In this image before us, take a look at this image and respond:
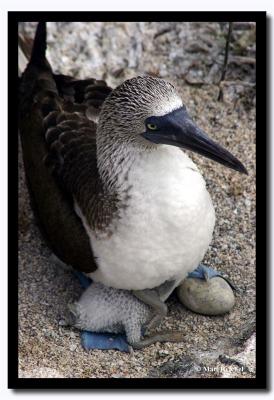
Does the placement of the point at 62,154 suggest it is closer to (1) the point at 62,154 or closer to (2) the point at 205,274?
(1) the point at 62,154

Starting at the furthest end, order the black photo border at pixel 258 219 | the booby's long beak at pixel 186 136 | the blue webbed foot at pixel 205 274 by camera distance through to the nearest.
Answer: the blue webbed foot at pixel 205 274 < the black photo border at pixel 258 219 < the booby's long beak at pixel 186 136

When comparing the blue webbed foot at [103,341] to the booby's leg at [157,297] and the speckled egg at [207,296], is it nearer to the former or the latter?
the booby's leg at [157,297]

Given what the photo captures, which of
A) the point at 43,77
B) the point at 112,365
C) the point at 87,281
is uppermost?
the point at 43,77

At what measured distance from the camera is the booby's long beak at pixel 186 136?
3.37 m

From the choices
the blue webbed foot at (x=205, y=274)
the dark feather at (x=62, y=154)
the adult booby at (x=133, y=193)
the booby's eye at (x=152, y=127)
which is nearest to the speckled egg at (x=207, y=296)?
the blue webbed foot at (x=205, y=274)

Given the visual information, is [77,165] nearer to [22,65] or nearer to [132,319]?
[132,319]

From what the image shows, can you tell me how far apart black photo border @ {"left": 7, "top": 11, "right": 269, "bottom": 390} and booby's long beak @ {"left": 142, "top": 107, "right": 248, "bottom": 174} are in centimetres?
38

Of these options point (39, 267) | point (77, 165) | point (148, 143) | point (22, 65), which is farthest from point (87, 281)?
point (22, 65)

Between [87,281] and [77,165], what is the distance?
2.07 feet

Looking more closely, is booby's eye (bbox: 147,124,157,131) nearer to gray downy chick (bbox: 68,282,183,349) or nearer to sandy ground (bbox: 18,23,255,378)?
gray downy chick (bbox: 68,282,183,349)

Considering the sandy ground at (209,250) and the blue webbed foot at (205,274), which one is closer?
the sandy ground at (209,250)

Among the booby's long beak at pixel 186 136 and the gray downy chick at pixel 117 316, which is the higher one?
the booby's long beak at pixel 186 136

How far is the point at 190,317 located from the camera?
4.00 metres

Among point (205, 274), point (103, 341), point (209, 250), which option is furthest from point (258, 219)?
point (103, 341)
